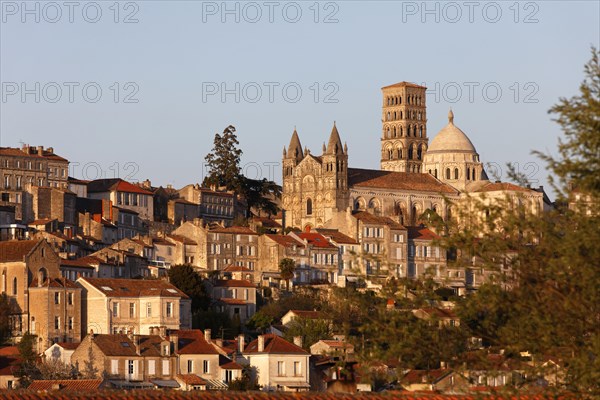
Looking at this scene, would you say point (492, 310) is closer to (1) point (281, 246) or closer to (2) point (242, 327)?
(2) point (242, 327)

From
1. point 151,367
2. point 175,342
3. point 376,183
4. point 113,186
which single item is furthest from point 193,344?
point 376,183

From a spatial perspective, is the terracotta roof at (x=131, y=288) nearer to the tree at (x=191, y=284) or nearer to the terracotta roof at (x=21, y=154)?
the tree at (x=191, y=284)

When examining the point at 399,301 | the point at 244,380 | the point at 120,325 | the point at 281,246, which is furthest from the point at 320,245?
the point at 399,301

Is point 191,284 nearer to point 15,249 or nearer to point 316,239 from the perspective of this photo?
point 15,249

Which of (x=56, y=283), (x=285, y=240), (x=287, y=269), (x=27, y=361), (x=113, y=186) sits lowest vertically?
(x=27, y=361)

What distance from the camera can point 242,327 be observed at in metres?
102

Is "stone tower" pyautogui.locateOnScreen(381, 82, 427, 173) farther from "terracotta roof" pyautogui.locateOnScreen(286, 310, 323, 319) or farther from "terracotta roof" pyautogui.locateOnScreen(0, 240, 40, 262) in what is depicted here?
"terracotta roof" pyautogui.locateOnScreen(0, 240, 40, 262)

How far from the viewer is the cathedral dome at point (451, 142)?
567 ft

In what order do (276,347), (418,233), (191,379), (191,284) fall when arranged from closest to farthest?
(191,379)
(276,347)
(191,284)
(418,233)

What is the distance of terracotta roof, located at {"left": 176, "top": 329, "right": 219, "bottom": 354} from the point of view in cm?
8169

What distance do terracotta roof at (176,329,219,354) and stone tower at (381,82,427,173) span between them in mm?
96004

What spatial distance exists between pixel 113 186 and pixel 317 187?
23243 mm

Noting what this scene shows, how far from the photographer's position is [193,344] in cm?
8312

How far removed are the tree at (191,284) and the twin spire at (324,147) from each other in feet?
157
